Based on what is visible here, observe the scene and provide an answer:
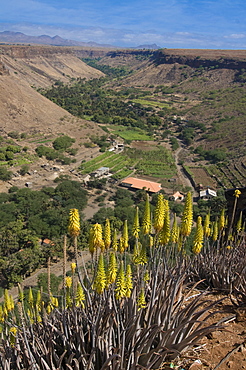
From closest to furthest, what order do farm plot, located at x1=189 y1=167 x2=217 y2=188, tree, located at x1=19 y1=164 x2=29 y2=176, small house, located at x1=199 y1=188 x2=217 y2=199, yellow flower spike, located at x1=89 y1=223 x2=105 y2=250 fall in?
yellow flower spike, located at x1=89 y1=223 x2=105 y2=250, small house, located at x1=199 y1=188 x2=217 y2=199, tree, located at x1=19 y1=164 x2=29 y2=176, farm plot, located at x1=189 y1=167 x2=217 y2=188

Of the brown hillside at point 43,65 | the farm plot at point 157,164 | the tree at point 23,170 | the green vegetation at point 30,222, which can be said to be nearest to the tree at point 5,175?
the tree at point 23,170

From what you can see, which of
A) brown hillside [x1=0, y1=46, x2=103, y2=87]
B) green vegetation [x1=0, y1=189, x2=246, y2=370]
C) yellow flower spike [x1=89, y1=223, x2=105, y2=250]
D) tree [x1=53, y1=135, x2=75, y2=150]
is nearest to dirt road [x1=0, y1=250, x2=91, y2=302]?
green vegetation [x1=0, y1=189, x2=246, y2=370]

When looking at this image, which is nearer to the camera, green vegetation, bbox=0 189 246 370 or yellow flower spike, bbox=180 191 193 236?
green vegetation, bbox=0 189 246 370

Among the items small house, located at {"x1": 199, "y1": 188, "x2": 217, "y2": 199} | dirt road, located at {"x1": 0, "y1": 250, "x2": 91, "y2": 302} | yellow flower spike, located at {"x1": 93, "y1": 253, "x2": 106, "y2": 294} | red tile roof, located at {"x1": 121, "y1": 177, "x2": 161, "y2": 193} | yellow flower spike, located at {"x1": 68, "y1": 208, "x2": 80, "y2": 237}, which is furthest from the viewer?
red tile roof, located at {"x1": 121, "y1": 177, "x2": 161, "y2": 193}

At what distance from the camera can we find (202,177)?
52812 mm

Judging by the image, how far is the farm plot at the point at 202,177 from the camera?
164ft

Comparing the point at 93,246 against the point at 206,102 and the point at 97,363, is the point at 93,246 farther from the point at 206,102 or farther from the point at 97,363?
the point at 206,102

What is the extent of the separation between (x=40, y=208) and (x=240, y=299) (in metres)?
32.3

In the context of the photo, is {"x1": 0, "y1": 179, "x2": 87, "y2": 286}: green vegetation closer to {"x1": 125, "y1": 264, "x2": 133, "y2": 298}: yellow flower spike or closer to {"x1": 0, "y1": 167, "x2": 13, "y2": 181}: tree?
{"x1": 0, "y1": 167, "x2": 13, "y2": 181}: tree

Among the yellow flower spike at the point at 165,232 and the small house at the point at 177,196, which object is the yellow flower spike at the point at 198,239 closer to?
the yellow flower spike at the point at 165,232

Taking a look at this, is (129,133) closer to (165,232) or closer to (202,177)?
(202,177)

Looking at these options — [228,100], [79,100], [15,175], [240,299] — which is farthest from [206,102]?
[240,299]

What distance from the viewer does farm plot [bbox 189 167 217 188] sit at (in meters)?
50.1

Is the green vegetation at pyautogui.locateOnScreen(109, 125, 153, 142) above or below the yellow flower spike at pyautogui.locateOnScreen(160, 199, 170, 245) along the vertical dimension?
below
